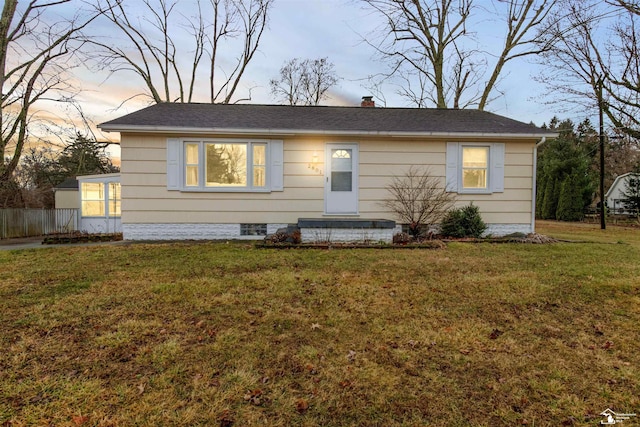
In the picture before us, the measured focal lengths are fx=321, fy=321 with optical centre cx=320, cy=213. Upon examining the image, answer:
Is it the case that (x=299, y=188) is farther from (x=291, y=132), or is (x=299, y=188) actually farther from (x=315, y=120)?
(x=315, y=120)

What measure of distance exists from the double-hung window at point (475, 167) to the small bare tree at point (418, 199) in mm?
422

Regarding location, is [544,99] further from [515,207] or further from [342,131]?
[342,131]

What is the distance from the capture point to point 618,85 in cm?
1515

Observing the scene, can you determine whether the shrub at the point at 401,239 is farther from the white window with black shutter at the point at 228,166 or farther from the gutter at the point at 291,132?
the white window with black shutter at the point at 228,166

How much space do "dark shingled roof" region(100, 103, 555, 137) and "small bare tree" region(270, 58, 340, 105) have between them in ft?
38.5

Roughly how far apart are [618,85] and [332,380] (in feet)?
66.7

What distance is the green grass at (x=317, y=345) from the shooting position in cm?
201

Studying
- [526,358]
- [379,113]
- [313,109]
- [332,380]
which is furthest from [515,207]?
[332,380]

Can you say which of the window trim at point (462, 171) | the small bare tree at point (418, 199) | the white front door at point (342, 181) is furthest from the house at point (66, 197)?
the window trim at point (462, 171)

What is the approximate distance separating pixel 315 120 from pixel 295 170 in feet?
5.31

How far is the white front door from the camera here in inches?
340

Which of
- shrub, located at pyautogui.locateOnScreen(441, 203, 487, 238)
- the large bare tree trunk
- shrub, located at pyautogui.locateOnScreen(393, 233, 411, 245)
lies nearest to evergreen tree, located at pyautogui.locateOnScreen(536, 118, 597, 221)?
shrub, located at pyautogui.locateOnScreen(441, 203, 487, 238)

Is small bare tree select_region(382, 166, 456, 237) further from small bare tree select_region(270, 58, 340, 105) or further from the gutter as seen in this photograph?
small bare tree select_region(270, 58, 340, 105)

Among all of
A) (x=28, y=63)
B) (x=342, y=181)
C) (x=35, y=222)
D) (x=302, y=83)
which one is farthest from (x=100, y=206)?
(x=302, y=83)
